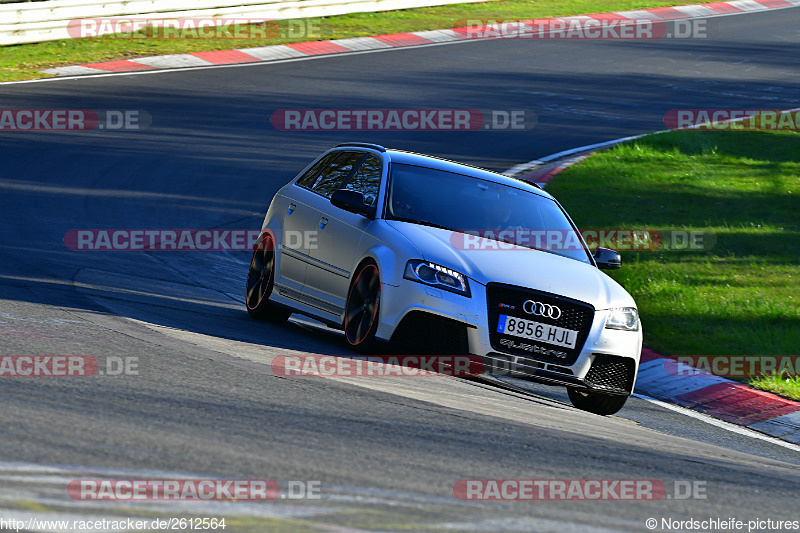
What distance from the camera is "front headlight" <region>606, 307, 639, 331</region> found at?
860cm

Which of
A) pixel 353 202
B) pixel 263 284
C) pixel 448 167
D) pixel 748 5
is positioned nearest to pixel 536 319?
pixel 353 202

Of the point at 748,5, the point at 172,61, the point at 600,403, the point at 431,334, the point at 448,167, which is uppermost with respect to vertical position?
the point at 448,167

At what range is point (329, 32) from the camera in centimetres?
2870

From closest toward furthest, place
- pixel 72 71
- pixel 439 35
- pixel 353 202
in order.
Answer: pixel 353 202 → pixel 72 71 → pixel 439 35

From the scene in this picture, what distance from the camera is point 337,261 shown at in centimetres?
947

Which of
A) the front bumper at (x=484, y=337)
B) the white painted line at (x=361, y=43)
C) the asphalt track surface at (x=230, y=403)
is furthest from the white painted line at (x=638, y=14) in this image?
the front bumper at (x=484, y=337)

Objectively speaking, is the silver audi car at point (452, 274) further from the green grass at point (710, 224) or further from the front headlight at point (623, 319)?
the green grass at point (710, 224)

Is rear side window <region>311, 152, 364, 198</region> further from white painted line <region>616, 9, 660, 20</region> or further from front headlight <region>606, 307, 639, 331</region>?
white painted line <region>616, 9, 660, 20</region>

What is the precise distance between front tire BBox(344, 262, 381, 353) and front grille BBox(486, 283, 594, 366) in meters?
0.85

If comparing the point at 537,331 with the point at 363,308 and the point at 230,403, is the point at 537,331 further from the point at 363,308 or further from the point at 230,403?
the point at 230,403

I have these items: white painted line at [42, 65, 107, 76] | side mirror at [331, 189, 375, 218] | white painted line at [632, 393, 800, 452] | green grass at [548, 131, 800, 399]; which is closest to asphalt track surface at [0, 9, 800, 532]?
white painted line at [632, 393, 800, 452]

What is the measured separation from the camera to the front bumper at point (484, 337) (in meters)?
8.26

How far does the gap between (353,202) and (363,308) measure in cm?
87

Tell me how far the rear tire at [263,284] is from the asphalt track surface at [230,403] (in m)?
0.18
